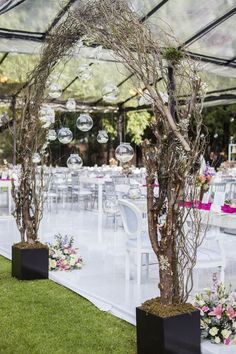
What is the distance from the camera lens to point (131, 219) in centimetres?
526

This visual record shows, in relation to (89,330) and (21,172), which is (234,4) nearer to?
(21,172)

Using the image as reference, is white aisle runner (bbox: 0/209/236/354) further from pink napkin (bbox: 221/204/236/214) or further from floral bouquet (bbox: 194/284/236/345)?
pink napkin (bbox: 221/204/236/214)

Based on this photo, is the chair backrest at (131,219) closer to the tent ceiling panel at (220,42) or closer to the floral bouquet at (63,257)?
the floral bouquet at (63,257)

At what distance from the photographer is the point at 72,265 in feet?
19.4

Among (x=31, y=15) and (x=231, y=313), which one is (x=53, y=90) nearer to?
(x=231, y=313)

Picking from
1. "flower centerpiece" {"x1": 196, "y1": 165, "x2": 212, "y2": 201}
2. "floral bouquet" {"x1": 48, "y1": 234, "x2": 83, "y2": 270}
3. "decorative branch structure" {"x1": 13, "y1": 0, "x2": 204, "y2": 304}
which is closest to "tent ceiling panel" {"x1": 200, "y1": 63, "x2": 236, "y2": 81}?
"floral bouquet" {"x1": 48, "y1": 234, "x2": 83, "y2": 270}

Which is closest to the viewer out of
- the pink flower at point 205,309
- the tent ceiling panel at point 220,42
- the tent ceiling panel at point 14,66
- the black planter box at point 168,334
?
the black planter box at point 168,334

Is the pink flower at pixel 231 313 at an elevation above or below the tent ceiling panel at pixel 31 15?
below

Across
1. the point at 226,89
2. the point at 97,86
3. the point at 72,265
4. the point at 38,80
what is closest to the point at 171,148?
the point at 38,80

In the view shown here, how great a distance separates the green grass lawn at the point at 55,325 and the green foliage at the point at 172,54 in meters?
1.91

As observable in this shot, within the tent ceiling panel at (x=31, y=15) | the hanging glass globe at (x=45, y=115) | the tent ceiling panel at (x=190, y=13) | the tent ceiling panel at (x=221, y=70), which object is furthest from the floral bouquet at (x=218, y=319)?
the tent ceiling panel at (x=221, y=70)

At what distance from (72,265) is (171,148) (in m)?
3.02

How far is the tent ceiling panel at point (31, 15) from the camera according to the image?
9.69 metres

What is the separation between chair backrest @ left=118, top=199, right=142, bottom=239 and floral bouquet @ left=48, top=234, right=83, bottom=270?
92cm
